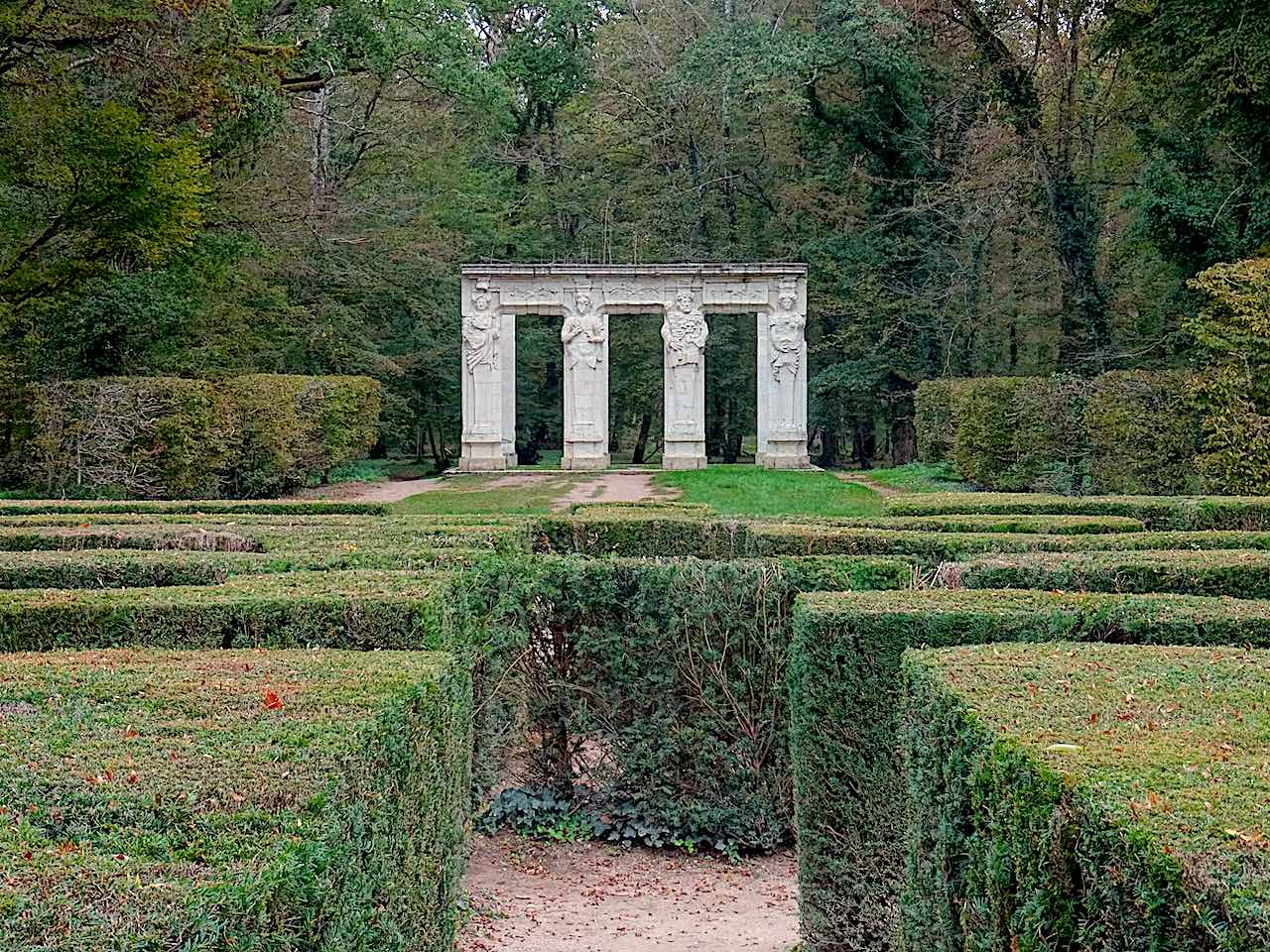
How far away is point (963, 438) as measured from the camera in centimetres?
2391

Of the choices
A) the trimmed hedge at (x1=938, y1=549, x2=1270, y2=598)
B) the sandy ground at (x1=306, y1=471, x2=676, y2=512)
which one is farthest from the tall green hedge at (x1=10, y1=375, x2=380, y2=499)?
the trimmed hedge at (x1=938, y1=549, x2=1270, y2=598)

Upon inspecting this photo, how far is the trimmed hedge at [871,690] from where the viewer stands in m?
5.14

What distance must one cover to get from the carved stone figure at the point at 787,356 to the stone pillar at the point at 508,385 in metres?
6.04

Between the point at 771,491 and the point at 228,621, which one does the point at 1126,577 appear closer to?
the point at 228,621

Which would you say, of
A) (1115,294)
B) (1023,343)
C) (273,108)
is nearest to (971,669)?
(273,108)

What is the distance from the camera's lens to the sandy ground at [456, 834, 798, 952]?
6016mm

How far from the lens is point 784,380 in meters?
29.4

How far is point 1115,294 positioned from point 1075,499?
1842 cm

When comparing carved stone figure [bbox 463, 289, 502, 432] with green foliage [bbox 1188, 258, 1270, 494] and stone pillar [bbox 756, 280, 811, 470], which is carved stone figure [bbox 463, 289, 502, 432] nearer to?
stone pillar [bbox 756, 280, 811, 470]

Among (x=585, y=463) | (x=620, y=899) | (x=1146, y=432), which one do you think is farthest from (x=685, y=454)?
(x=620, y=899)

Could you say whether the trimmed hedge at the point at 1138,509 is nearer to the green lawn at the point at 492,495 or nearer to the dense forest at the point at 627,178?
the dense forest at the point at 627,178

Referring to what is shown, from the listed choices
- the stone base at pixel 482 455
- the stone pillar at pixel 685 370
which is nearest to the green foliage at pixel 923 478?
the stone pillar at pixel 685 370

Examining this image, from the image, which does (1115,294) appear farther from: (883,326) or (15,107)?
(15,107)

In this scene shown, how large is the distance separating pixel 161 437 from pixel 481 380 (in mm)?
10403
